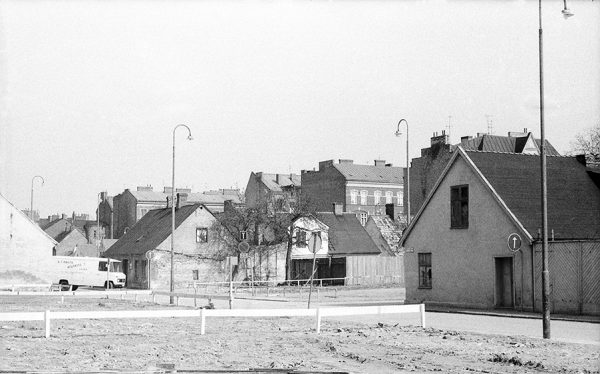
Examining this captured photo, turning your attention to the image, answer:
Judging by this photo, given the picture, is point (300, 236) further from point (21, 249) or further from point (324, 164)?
point (324, 164)

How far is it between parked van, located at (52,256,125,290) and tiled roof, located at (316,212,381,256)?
17.6 metres

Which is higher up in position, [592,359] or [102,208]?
[102,208]

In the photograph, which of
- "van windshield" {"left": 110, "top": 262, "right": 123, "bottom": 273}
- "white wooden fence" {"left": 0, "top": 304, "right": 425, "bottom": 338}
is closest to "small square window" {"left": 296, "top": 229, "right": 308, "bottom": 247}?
"van windshield" {"left": 110, "top": 262, "right": 123, "bottom": 273}

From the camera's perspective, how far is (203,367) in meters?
14.5

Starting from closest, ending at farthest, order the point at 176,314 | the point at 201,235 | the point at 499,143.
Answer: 1. the point at 176,314
2. the point at 201,235
3. the point at 499,143

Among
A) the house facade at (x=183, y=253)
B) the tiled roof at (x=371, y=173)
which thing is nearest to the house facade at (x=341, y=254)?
the house facade at (x=183, y=253)

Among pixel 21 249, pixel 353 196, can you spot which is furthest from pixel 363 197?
pixel 21 249

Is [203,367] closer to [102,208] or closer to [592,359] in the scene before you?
[592,359]

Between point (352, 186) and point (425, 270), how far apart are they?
2772 inches

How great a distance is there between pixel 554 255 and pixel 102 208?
110m

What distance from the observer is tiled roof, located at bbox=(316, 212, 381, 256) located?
7025 centimetres

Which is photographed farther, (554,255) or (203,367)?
(554,255)

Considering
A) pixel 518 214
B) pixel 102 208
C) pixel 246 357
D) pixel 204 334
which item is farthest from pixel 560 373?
pixel 102 208

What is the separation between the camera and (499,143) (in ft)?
253
